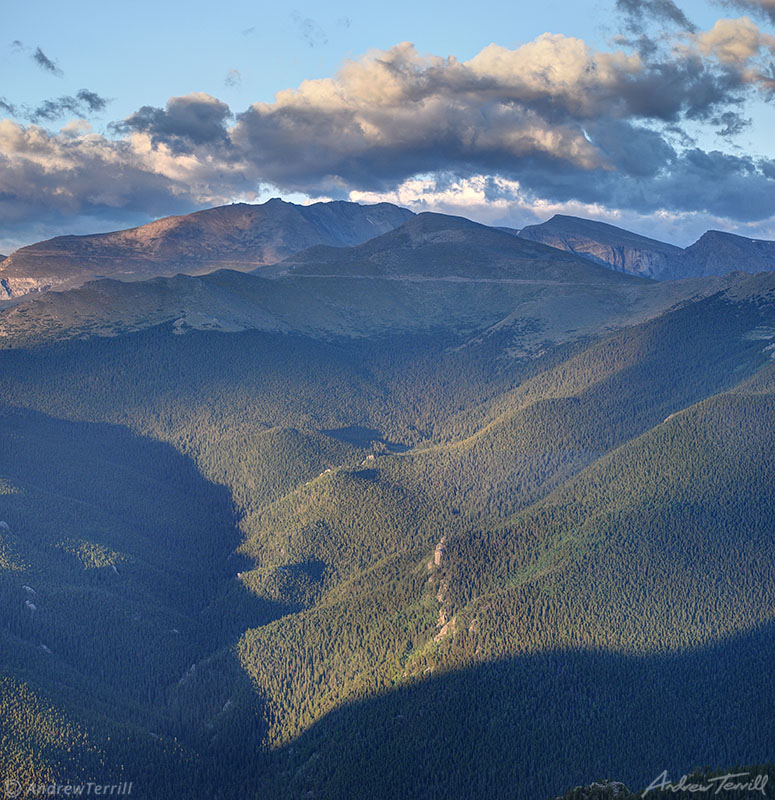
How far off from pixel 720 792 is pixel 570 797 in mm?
26473

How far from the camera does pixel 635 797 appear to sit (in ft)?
538

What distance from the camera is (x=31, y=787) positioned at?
198 metres

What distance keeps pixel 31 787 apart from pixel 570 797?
115 m

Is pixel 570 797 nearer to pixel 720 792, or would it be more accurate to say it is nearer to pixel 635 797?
pixel 635 797

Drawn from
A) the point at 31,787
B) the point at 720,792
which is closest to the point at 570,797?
the point at 720,792

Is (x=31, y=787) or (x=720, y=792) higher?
(x=720, y=792)

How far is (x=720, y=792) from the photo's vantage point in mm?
162000

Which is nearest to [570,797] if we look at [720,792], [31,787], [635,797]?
Answer: [635,797]

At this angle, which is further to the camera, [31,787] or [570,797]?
[31,787]

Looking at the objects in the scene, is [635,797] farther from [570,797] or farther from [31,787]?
[31,787]

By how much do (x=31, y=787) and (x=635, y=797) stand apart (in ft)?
416

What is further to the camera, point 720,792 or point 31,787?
point 31,787

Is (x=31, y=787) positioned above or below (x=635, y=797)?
below

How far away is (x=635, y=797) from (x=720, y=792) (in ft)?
48.6
